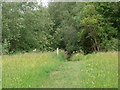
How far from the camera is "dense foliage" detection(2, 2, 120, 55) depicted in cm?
1405

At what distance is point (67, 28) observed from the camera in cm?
1673

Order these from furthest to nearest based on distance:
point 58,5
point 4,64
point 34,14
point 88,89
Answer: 1. point 58,5
2. point 34,14
3. point 4,64
4. point 88,89

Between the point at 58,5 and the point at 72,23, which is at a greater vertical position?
the point at 58,5

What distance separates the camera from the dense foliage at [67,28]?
46.1 ft

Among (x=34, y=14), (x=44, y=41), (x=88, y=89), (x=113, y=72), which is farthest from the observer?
(x=44, y=41)

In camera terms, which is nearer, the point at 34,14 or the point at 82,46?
the point at 34,14

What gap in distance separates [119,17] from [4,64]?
11.8 metres

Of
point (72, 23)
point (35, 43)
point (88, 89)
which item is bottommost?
point (88, 89)

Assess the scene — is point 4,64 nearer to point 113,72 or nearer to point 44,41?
point 113,72

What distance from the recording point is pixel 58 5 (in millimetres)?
18641

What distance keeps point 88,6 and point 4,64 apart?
34.1ft

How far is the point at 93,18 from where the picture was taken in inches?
613

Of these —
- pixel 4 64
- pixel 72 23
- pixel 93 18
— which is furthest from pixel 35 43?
pixel 4 64

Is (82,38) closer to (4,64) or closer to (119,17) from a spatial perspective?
(119,17)
